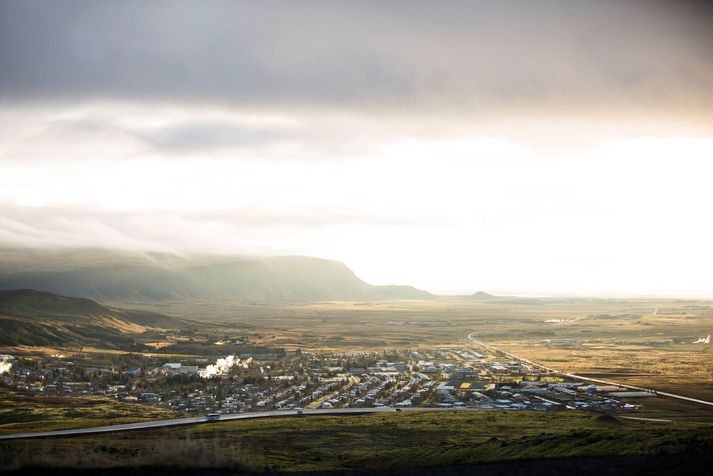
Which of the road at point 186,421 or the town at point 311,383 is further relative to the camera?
the town at point 311,383

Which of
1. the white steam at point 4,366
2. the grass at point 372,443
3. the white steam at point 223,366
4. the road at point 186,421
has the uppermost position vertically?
the grass at point 372,443

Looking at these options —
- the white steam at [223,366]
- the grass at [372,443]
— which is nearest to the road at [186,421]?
the grass at [372,443]

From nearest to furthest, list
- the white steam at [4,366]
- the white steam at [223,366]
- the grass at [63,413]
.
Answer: the grass at [63,413] < the white steam at [4,366] < the white steam at [223,366]

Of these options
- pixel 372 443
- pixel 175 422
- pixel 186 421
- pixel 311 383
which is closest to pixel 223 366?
pixel 311 383

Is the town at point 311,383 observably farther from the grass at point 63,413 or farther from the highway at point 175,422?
the highway at point 175,422

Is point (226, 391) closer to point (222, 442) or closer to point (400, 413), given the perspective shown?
point (400, 413)

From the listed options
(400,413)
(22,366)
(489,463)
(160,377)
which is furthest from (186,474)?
(22,366)

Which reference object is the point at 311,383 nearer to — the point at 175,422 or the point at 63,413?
the point at 175,422
